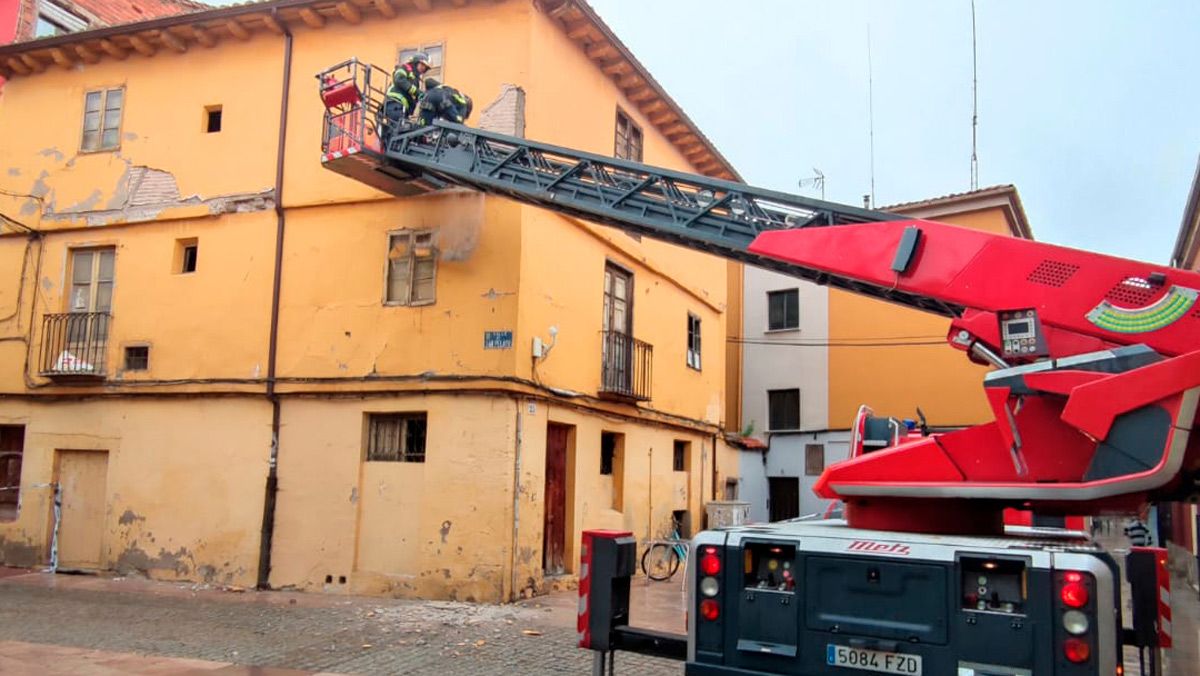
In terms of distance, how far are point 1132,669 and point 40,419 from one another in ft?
51.9

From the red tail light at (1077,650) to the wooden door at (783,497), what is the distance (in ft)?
74.0

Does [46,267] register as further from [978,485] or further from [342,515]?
[978,485]

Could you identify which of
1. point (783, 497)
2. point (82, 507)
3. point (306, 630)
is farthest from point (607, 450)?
point (783, 497)

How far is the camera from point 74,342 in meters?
15.2

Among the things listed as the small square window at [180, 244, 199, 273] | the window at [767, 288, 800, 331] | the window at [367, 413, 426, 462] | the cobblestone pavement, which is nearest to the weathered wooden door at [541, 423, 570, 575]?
the cobblestone pavement

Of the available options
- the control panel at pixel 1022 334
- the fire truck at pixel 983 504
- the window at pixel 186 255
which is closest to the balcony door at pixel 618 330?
the window at pixel 186 255

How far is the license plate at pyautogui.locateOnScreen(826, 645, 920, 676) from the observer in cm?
457

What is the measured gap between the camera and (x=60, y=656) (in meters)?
8.73

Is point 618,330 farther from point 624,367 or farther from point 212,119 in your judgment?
point 212,119

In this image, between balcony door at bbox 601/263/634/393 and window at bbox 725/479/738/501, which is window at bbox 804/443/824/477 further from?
balcony door at bbox 601/263/634/393

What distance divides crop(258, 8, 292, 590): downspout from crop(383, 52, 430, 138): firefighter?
2.95 m

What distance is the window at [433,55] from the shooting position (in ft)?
44.7

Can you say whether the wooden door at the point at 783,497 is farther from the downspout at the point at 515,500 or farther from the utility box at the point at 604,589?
the utility box at the point at 604,589

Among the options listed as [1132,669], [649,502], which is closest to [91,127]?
[649,502]
